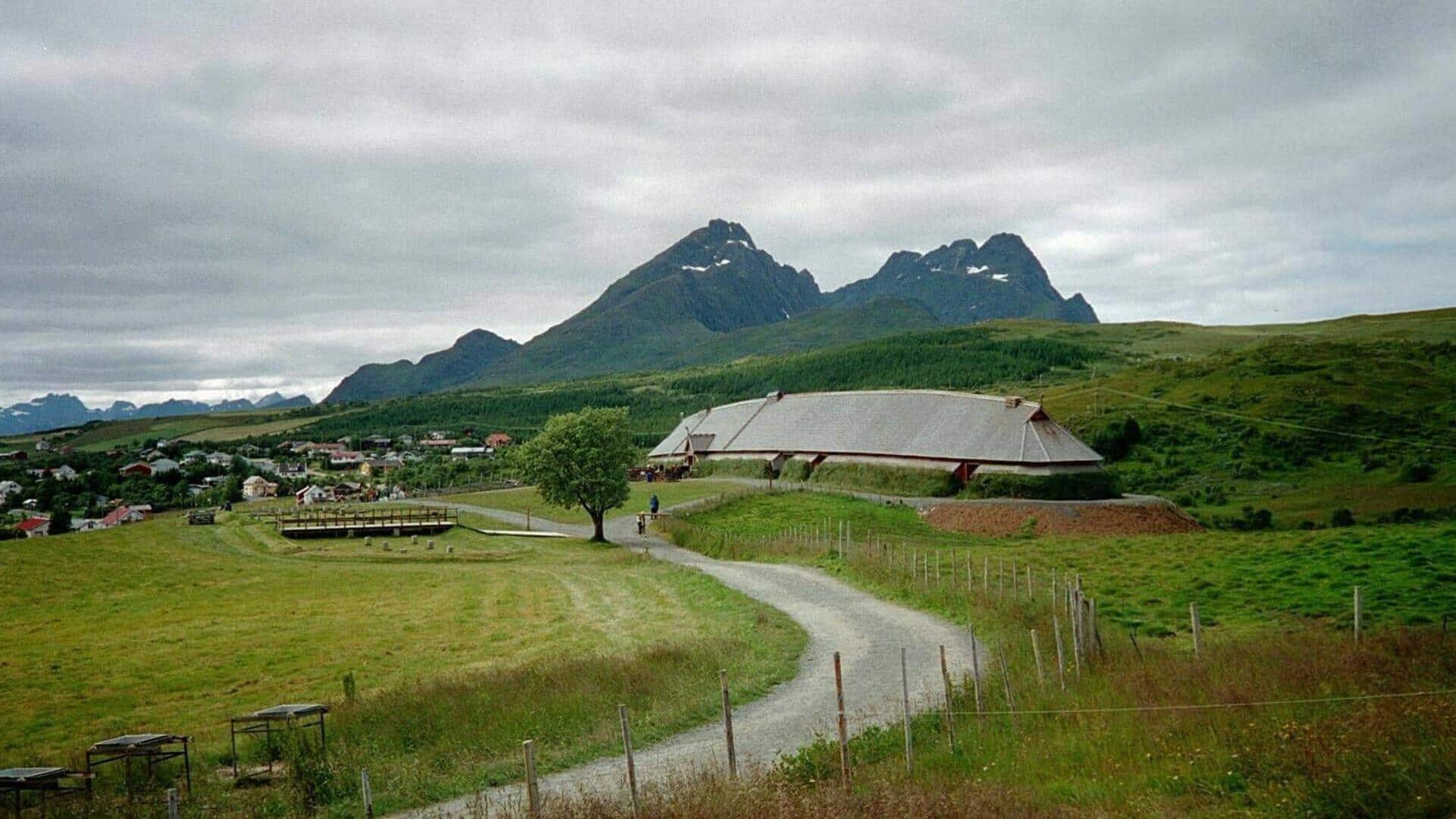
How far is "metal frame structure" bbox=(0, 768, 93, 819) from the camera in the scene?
1218cm

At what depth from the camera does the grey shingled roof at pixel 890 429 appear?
6131cm

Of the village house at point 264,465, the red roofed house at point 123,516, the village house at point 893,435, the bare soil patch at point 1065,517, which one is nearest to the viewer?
the bare soil patch at point 1065,517

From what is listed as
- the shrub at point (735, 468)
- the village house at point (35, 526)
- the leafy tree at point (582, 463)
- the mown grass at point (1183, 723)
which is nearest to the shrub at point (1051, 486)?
the shrub at point (735, 468)

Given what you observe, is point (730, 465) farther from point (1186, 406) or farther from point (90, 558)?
point (90, 558)

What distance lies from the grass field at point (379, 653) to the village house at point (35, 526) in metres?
32.9

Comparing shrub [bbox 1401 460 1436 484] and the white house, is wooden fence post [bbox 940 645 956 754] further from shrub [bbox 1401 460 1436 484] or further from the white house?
the white house

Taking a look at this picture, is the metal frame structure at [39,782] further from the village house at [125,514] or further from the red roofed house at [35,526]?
the village house at [125,514]

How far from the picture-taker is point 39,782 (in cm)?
1284

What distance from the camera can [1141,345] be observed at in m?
178

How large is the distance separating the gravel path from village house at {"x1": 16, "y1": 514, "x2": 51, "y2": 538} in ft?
235

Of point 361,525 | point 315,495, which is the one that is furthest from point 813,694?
point 315,495

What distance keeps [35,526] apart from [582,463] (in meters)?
58.5

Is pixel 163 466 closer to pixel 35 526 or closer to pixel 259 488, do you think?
pixel 259 488

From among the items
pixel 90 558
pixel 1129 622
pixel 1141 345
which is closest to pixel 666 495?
pixel 90 558
